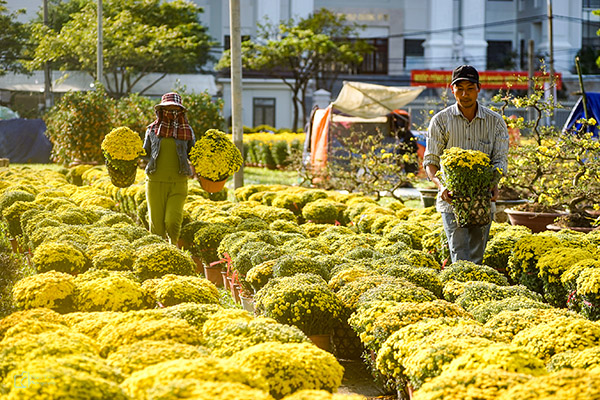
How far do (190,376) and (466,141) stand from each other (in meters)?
4.38

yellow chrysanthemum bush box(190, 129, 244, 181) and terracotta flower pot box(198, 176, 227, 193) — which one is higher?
yellow chrysanthemum bush box(190, 129, 244, 181)

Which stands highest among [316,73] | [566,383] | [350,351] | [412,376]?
[316,73]

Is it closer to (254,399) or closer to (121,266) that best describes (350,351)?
(121,266)

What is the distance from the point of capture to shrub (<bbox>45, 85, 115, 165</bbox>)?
72.8ft

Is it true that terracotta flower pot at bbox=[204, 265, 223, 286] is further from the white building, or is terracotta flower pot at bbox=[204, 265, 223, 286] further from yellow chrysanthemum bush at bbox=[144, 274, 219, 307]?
the white building

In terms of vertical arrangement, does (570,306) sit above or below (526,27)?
below

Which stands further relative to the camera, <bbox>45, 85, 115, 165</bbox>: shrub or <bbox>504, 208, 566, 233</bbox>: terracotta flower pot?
<bbox>45, 85, 115, 165</bbox>: shrub

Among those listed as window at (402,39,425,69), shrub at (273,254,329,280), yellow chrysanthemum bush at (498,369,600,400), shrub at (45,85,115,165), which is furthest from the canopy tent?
window at (402,39,425,69)

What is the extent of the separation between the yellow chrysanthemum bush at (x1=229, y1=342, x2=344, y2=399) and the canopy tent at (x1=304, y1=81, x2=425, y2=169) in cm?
1518

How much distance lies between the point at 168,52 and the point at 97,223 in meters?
30.9

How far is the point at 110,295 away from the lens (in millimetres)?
5461

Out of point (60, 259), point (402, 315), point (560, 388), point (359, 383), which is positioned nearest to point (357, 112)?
point (60, 259)

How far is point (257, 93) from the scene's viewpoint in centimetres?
4759

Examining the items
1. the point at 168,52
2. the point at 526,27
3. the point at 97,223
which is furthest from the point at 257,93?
the point at 97,223
